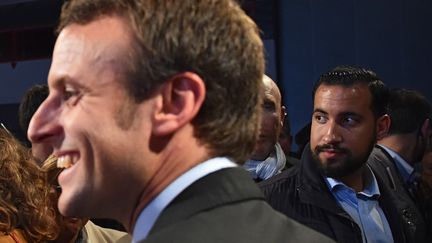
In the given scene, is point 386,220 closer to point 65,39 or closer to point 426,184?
point 426,184

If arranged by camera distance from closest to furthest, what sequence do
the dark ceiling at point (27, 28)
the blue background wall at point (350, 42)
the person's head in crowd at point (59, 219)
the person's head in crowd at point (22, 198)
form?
the person's head in crowd at point (22, 198), the person's head in crowd at point (59, 219), the blue background wall at point (350, 42), the dark ceiling at point (27, 28)

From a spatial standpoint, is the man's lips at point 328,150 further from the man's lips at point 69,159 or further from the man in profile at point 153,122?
the man's lips at point 69,159

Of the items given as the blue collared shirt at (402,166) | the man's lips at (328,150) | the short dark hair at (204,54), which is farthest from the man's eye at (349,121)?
the short dark hair at (204,54)

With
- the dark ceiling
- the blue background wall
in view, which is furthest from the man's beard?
the dark ceiling

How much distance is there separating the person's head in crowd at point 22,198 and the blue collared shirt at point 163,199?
83 cm

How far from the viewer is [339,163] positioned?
2.12 metres

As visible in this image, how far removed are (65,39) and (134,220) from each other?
Result: 27cm

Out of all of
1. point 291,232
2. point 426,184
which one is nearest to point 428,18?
point 426,184

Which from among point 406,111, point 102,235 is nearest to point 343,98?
point 102,235

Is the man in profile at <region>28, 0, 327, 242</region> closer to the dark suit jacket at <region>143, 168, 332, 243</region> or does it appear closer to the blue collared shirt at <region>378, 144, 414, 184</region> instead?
the dark suit jacket at <region>143, 168, 332, 243</region>

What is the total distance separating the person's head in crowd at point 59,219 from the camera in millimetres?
1726

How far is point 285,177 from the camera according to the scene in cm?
208

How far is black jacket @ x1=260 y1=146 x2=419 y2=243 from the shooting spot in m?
1.94

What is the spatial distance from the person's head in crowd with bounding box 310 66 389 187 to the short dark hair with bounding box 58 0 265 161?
1.31 m
